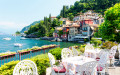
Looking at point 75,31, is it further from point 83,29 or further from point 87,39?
point 87,39

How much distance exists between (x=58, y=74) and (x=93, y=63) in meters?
1.86

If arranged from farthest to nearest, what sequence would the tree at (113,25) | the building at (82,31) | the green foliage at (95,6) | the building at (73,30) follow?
the green foliage at (95,6), the building at (73,30), the building at (82,31), the tree at (113,25)

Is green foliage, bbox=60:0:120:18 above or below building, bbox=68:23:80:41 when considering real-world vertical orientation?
above

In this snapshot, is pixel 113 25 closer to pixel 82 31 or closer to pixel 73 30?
pixel 82 31

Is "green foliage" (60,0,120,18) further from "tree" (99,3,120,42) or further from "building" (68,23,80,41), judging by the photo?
"tree" (99,3,120,42)

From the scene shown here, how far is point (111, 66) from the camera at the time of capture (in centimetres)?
696

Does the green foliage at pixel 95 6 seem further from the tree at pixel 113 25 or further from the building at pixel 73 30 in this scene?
the tree at pixel 113 25

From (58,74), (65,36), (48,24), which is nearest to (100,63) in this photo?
(58,74)

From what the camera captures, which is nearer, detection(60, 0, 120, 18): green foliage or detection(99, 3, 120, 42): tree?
detection(99, 3, 120, 42): tree

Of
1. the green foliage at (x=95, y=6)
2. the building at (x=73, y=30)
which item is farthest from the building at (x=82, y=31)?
the green foliage at (x=95, y=6)

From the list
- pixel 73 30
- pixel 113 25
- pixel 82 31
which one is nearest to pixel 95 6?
pixel 73 30

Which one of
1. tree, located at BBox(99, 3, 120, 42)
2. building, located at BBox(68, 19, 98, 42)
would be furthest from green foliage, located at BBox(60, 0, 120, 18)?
tree, located at BBox(99, 3, 120, 42)

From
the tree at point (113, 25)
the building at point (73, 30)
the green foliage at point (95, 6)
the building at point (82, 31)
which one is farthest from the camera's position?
the green foliage at point (95, 6)

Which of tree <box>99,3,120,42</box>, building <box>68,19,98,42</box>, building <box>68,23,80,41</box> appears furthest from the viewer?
building <box>68,23,80,41</box>
